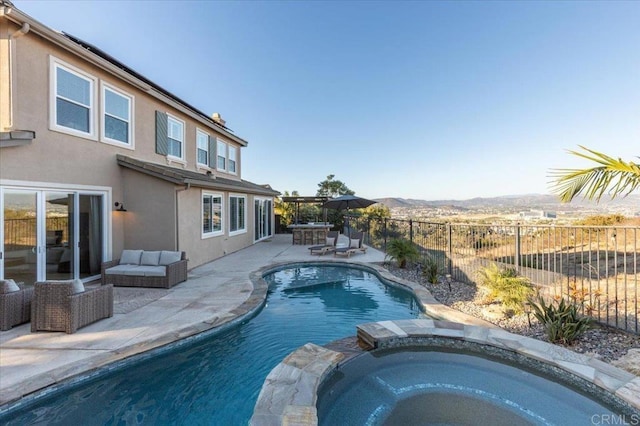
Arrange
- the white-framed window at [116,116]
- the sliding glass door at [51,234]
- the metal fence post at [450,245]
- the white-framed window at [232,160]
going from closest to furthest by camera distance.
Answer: the sliding glass door at [51,234]
the white-framed window at [116,116]
the metal fence post at [450,245]
the white-framed window at [232,160]

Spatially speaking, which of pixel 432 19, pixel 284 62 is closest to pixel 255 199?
pixel 284 62

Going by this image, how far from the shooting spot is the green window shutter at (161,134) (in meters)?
10.6

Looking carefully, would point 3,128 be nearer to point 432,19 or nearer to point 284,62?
point 284,62

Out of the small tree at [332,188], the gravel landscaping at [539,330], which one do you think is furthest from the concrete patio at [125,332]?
the small tree at [332,188]

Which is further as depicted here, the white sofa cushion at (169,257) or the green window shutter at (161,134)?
the green window shutter at (161,134)

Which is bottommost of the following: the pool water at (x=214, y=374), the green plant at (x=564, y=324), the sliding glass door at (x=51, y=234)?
the pool water at (x=214, y=374)

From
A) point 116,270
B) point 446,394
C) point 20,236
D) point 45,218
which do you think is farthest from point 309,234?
point 446,394

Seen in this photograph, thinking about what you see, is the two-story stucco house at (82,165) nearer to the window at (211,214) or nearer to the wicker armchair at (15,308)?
the window at (211,214)

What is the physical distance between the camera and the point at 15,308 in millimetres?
5273

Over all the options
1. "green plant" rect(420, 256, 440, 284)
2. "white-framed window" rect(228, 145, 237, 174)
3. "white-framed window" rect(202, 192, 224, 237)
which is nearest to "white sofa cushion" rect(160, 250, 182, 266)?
"white-framed window" rect(202, 192, 224, 237)

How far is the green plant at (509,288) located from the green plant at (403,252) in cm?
367

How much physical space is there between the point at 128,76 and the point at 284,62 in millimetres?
10138

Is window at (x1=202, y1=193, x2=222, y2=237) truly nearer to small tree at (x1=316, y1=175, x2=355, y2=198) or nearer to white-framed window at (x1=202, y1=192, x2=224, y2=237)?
white-framed window at (x1=202, y1=192, x2=224, y2=237)

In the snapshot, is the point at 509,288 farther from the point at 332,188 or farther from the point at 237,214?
the point at 332,188
